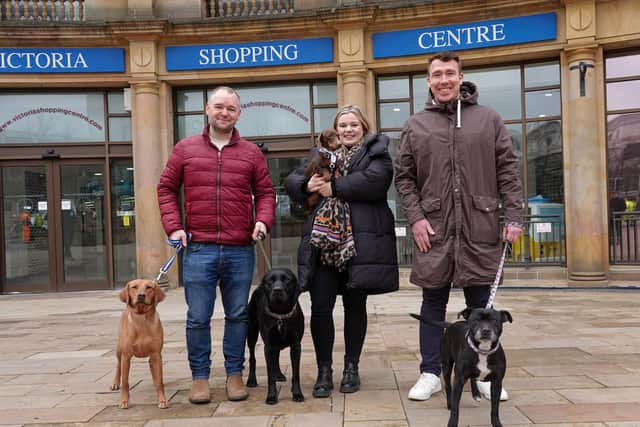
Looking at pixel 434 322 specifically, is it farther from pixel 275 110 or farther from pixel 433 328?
pixel 275 110

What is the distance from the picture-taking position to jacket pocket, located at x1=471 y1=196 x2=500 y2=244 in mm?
3684

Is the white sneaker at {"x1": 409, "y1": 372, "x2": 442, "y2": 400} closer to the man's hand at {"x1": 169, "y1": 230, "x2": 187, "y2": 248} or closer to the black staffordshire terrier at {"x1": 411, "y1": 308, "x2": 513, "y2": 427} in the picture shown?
the black staffordshire terrier at {"x1": 411, "y1": 308, "x2": 513, "y2": 427}

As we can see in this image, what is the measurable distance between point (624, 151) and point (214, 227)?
871cm

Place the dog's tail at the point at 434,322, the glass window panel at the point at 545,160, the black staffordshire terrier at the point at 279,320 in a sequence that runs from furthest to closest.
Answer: the glass window panel at the point at 545,160 < the black staffordshire terrier at the point at 279,320 < the dog's tail at the point at 434,322

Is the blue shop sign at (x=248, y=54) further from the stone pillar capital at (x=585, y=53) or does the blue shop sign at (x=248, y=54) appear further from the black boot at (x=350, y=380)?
the black boot at (x=350, y=380)

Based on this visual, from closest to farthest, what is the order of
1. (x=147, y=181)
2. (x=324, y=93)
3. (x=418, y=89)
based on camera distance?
1. (x=147, y=181)
2. (x=418, y=89)
3. (x=324, y=93)

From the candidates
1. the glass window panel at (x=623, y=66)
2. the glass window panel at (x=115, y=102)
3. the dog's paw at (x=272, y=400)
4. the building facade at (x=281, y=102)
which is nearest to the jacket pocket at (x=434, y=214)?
the dog's paw at (x=272, y=400)

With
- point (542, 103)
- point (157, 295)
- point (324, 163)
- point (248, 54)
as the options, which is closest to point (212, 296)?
point (157, 295)

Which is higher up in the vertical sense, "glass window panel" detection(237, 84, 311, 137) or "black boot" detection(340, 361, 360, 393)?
"glass window panel" detection(237, 84, 311, 137)

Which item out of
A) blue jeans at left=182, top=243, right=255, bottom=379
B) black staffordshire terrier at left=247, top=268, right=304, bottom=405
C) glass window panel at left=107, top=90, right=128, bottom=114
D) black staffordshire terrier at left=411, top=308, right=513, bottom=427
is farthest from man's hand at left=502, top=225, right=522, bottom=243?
glass window panel at left=107, top=90, right=128, bottom=114

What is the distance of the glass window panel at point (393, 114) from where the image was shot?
11258 mm

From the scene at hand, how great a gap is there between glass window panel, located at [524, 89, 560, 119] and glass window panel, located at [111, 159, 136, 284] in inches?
305

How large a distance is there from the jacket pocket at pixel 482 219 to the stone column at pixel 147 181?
8.20 m

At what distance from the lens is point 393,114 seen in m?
11.3
